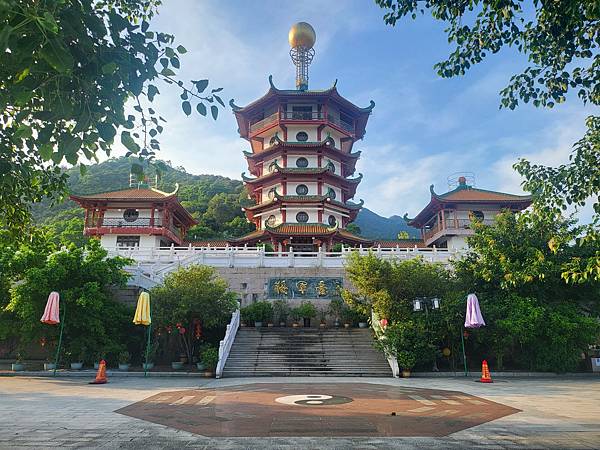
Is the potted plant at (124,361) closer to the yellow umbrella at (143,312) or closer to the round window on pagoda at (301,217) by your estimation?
the yellow umbrella at (143,312)

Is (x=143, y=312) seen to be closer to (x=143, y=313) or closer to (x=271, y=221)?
(x=143, y=313)

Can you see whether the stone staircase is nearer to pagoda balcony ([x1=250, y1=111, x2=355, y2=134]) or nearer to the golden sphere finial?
pagoda balcony ([x1=250, y1=111, x2=355, y2=134])

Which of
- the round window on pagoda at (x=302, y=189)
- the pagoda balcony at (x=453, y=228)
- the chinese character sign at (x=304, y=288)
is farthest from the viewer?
the pagoda balcony at (x=453, y=228)

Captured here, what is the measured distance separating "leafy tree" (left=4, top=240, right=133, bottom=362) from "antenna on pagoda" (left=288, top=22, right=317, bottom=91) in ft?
78.8

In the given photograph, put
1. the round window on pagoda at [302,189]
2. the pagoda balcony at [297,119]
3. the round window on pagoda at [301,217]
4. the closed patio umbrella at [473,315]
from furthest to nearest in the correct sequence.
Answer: the pagoda balcony at [297,119], the round window on pagoda at [302,189], the round window on pagoda at [301,217], the closed patio umbrella at [473,315]

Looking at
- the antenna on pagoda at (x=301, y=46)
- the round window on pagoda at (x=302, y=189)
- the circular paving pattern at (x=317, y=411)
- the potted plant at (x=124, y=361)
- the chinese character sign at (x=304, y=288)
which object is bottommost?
the circular paving pattern at (x=317, y=411)

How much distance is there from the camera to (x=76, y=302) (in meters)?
13.6

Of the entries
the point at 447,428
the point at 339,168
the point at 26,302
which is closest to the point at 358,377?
the point at 447,428

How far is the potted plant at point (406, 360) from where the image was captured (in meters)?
13.6

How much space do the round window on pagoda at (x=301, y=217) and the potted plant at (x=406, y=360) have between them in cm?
1452

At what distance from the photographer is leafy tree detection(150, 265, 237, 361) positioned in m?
14.2

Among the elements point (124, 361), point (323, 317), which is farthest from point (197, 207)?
point (124, 361)

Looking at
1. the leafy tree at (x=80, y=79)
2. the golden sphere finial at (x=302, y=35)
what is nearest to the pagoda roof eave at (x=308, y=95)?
the golden sphere finial at (x=302, y=35)

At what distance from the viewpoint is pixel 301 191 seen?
2808 cm
